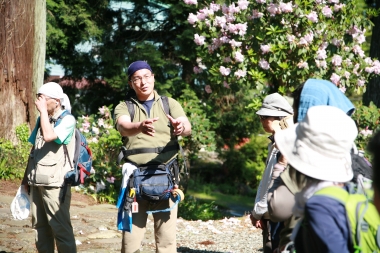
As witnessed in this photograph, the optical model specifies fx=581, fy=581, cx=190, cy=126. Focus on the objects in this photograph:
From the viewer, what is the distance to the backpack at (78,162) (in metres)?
4.58

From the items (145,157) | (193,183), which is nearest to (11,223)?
(145,157)

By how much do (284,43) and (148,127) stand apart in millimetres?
4651

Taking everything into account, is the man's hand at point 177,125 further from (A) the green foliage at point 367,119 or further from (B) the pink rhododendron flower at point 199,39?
(A) the green foliage at point 367,119

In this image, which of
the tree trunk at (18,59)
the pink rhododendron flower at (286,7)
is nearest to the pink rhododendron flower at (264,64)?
the pink rhododendron flower at (286,7)

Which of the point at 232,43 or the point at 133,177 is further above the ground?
the point at 232,43

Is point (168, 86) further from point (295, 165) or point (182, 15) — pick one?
point (295, 165)

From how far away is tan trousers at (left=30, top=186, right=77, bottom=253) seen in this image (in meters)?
4.55

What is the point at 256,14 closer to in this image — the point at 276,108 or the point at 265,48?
the point at 265,48

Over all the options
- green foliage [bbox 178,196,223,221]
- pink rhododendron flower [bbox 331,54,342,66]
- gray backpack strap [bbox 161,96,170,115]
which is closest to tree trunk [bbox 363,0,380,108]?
pink rhododendron flower [bbox 331,54,342,66]

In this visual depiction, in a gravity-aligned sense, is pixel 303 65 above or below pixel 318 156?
above

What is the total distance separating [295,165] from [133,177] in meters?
2.22

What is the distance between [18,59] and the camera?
9.55 m

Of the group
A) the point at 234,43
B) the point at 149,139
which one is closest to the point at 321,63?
the point at 234,43

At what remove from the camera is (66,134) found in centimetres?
449
